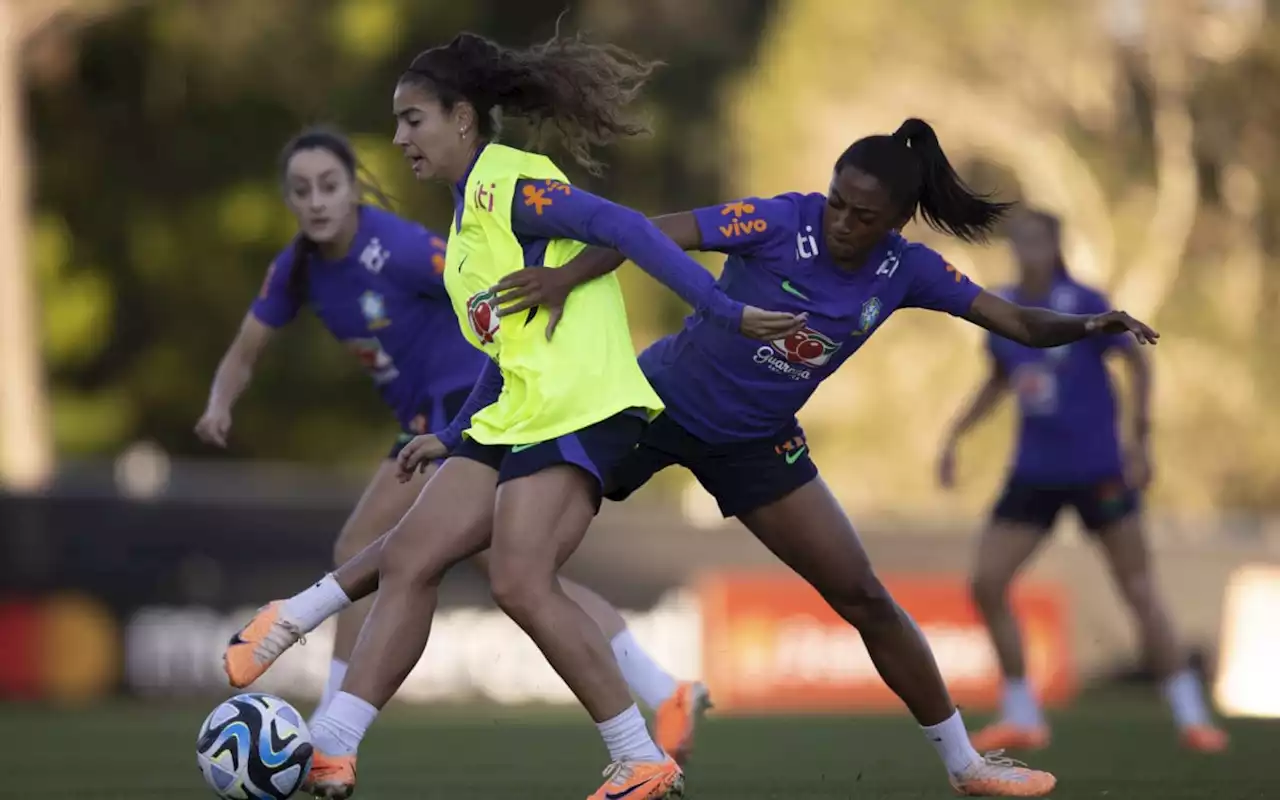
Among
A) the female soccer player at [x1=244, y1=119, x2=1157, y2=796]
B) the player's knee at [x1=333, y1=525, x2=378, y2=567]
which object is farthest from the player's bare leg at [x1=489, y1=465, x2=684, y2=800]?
the player's knee at [x1=333, y1=525, x2=378, y2=567]

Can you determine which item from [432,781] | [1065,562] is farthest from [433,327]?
[1065,562]

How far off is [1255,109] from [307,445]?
44.9ft

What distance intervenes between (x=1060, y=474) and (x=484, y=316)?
15.5 feet

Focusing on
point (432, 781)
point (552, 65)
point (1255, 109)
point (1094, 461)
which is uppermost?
point (1255, 109)

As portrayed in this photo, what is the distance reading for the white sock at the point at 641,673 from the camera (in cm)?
740

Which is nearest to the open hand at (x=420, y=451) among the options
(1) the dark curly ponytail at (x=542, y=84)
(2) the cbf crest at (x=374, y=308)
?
(1) the dark curly ponytail at (x=542, y=84)

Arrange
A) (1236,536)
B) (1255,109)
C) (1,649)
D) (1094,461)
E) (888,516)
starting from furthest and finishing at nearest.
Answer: (1255,109)
(888,516)
(1236,536)
(1,649)
(1094,461)

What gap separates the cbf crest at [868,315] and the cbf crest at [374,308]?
220 cm

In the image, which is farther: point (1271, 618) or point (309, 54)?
point (309, 54)

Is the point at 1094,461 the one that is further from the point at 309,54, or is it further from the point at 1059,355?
the point at 309,54

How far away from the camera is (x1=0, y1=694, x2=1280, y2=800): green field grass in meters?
7.64

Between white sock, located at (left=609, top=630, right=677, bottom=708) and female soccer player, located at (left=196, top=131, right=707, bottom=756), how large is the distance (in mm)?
719

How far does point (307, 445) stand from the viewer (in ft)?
96.8

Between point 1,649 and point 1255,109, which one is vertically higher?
point 1255,109
